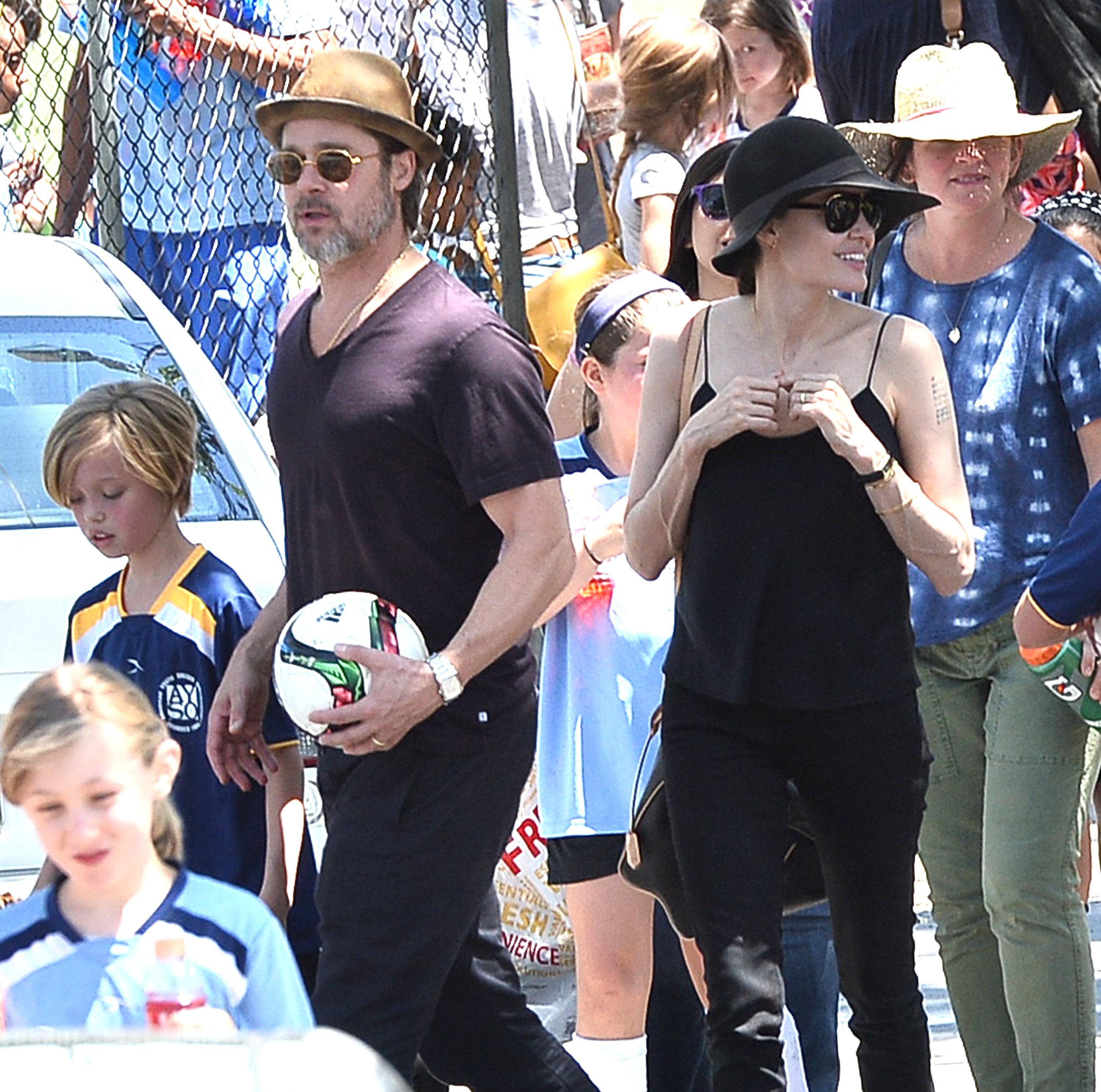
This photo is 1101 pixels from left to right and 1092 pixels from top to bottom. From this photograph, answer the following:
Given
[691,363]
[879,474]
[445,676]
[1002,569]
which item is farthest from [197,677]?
[1002,569]

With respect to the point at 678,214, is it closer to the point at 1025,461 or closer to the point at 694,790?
the point at 1025,461

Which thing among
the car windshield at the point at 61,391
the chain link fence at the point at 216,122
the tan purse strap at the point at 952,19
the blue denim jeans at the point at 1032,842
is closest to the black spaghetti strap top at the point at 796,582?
the blue denim jeans at the point at 1032,842

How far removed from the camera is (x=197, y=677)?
13.3ft

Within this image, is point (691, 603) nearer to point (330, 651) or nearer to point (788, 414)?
point (788, 414)

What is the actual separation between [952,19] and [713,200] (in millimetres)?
1173

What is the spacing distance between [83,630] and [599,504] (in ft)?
3.62

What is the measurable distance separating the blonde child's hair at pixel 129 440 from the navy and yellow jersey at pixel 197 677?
149 millimetres

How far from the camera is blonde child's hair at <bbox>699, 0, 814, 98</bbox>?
7.14 metres

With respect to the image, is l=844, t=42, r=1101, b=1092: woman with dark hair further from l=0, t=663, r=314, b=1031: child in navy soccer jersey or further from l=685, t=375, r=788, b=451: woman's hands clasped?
l=0, t=663, r=314, b=1031: child in navy soccer jersey

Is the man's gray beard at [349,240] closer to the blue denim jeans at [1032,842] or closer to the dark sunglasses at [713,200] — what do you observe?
the dark sunglasses at [713,200]

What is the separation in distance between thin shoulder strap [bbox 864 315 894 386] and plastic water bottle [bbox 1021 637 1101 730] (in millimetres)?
557

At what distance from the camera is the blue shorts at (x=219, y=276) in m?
7.54

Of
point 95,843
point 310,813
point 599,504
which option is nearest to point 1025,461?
point 599,504

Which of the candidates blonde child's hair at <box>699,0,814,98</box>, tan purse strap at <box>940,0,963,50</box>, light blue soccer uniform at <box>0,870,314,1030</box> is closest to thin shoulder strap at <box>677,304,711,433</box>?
light blue soccer uniform at <box>0,870,314,1030</box>
